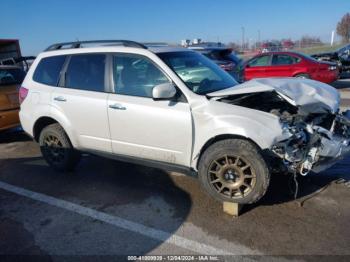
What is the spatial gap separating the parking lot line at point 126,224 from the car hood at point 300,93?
1.60 meters

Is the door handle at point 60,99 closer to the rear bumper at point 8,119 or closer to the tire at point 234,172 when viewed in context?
the tire at point 234,172

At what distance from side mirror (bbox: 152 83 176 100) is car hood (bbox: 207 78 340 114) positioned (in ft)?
1.38

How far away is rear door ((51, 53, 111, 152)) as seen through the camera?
181 inches

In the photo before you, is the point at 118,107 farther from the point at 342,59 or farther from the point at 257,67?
the point at 342,59

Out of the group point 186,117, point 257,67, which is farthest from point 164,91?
point 257,67

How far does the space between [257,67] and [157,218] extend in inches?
426

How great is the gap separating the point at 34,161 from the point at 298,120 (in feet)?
14.7

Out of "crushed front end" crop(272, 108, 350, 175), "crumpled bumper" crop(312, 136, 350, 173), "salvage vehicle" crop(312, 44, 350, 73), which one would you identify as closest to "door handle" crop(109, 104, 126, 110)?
"crushed front end" crop(272, 108, 350, 175)

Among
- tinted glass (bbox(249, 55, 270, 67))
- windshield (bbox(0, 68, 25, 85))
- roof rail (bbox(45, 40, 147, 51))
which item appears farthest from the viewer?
tinted glass (bbox(249, 55, 270, 67))

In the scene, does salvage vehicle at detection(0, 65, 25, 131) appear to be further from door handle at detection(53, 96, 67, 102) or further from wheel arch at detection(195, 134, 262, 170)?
wheel arch at detection(195, 134, 262, 170)

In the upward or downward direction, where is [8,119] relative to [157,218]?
upward

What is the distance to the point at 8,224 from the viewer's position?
3910mm

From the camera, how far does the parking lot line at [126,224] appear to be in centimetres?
330

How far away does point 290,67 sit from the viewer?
1273 centimetres
